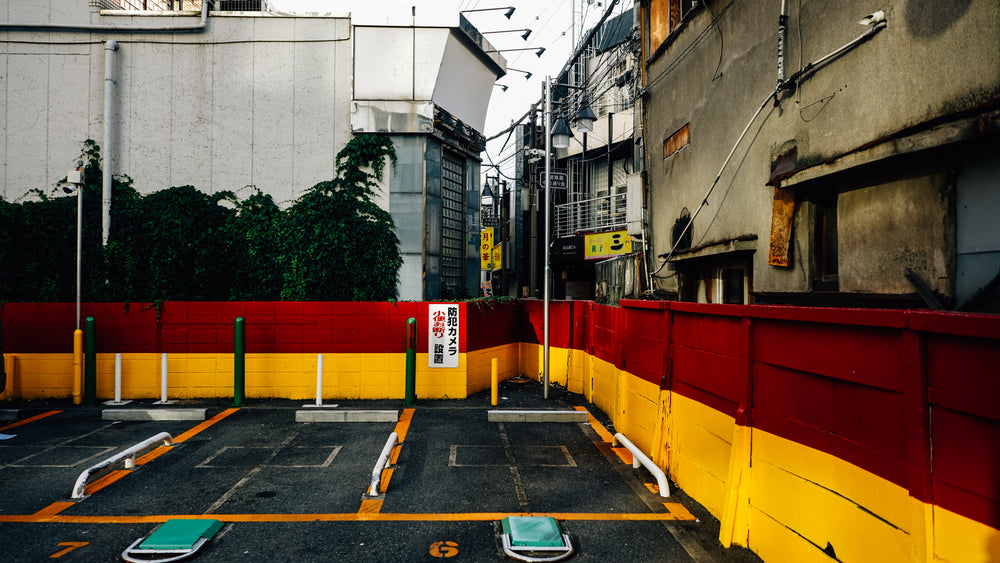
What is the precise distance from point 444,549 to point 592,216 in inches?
875

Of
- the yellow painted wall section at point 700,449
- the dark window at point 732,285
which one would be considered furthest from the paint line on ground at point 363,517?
the dark window at point 732,285

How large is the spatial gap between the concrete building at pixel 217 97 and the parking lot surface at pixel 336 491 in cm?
563

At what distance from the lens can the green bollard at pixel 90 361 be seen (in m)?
10.9

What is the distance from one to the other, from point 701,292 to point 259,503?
8376mm

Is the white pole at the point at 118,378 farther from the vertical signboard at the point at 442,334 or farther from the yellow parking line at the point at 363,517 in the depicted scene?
the vertical signboard at the point at 442,334

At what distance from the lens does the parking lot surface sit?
4.98 metres

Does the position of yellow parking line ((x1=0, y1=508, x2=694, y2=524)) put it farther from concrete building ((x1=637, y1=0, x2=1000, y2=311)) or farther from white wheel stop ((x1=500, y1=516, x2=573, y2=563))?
concrete building ((x1=637, y1=0, x2=1000, y2=311))

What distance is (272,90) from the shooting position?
514 inches

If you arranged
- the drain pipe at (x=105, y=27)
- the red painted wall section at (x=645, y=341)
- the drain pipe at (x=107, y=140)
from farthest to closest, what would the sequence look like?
the drain pipe at (x=105, y=27)
the drain pipe at (x=107, y=140)
the red painted wall section at (x=645, y=341)

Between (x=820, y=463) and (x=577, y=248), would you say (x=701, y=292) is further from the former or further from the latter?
(x=577, y=248)

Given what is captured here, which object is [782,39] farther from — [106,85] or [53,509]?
[106,85]

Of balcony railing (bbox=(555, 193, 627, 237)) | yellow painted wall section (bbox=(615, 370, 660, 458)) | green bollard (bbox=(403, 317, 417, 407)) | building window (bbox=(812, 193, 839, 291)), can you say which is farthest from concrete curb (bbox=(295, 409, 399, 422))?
balcony railing (bbox=(555, 193, 627, 237))

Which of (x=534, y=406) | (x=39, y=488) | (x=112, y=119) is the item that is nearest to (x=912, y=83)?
(x=534, y=406)

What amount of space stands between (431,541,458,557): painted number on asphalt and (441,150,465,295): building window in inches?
378
